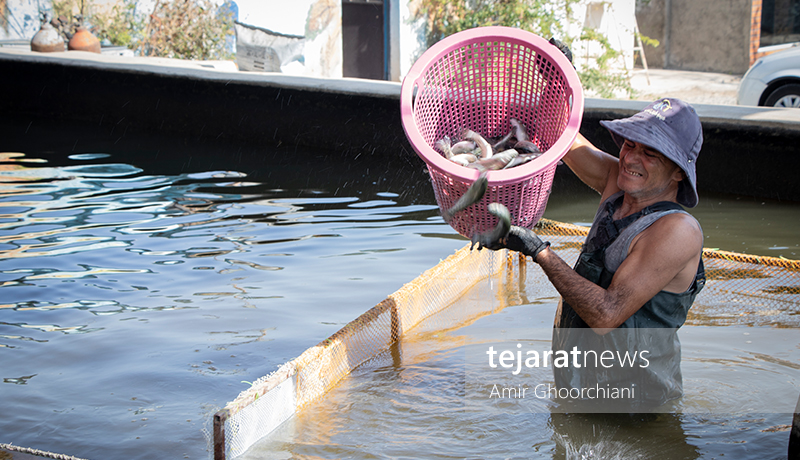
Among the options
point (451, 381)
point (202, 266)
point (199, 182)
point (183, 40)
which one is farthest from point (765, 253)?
point (183, 40)

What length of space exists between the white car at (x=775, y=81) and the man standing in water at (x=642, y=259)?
6.36m

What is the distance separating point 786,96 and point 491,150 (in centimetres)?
663

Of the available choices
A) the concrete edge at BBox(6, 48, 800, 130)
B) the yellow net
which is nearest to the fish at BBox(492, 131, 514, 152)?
the yellow net

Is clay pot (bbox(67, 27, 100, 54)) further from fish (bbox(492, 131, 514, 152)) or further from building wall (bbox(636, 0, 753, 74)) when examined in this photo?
fish (bbox(492, 131, 514, 152))

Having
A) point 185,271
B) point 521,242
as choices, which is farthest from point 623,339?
point 185,271

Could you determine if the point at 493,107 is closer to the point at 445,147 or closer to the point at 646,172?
the point at 445,147

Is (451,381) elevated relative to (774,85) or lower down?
lower down

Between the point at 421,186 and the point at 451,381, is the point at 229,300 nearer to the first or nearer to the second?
the point at 451,381

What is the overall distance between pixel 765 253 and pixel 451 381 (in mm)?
2983

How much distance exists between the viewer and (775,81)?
823 cm

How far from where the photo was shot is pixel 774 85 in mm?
8273

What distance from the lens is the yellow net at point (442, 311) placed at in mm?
2654

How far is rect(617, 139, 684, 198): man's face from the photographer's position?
8.43 feet

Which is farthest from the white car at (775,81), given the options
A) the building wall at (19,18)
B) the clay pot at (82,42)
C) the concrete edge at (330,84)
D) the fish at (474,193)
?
the building wall at (19,18)
